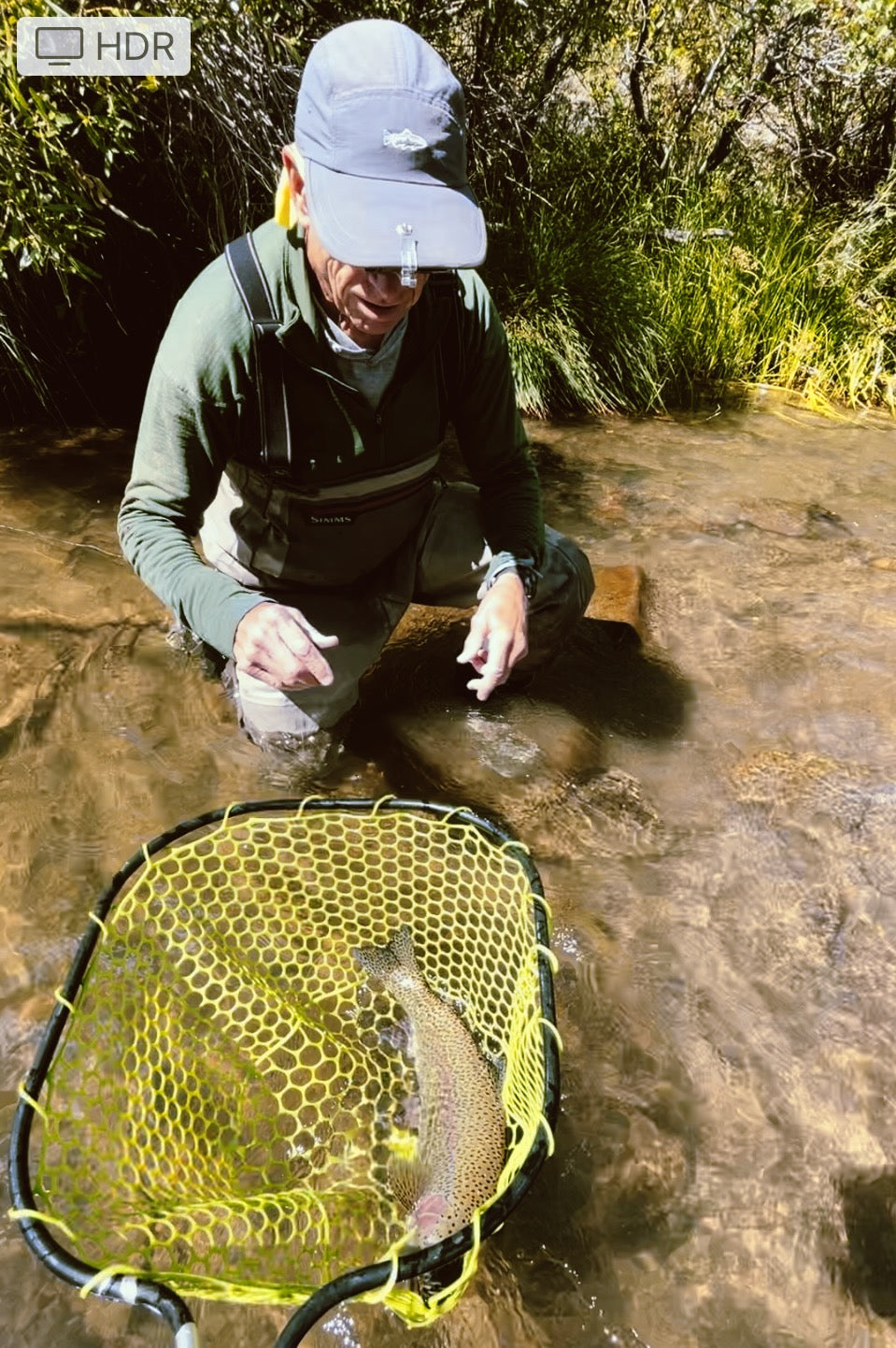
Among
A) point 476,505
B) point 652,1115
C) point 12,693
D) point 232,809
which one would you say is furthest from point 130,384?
point 652,1115

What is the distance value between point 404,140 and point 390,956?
1.91 m

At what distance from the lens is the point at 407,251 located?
1911 millimetres

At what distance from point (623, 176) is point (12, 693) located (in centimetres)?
580

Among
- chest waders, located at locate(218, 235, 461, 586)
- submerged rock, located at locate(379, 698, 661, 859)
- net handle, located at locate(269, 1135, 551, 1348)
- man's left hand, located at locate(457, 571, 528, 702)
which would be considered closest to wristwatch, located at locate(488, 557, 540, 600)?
man's left hand, located at locate(457, 571, 528, 702)

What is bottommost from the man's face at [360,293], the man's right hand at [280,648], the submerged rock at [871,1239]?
the submerged rock at [871,1239]

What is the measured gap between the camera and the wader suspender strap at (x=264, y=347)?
2.31 metres

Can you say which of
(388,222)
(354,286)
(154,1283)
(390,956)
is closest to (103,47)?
(354,286)

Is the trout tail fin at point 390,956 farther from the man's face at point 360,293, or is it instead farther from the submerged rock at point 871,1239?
the man's face at point 360,293

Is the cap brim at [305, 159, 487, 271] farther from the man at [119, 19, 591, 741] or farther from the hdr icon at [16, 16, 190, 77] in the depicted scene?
the hdr icon at [16, 16, 190, 77]

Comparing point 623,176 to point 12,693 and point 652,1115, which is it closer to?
point 12,693

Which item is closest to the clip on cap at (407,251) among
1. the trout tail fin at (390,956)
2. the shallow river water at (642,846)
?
the trout tail fin at (390,956)

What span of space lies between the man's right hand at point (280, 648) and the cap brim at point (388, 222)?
2.54 ft

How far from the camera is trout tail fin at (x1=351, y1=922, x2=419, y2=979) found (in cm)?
237

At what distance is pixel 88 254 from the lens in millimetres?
4484
